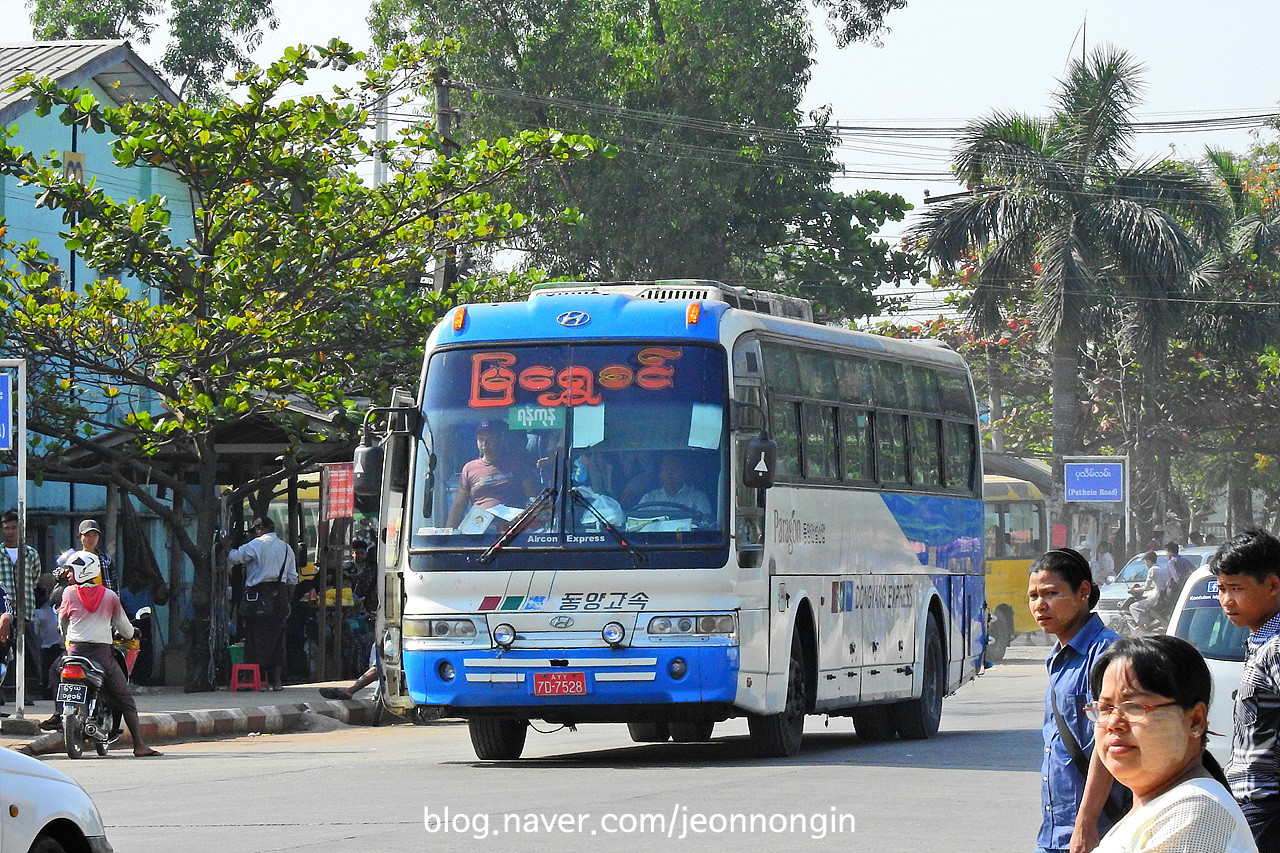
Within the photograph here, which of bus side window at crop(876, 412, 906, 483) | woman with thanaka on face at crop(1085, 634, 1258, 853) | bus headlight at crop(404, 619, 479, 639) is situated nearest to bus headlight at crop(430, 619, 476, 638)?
bus headlight at crop(404, 619, 479, 639)

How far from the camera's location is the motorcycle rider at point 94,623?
15.4 m

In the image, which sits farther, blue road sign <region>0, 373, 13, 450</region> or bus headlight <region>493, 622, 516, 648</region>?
blue road sign <region>0, 373, 13, 450</region>

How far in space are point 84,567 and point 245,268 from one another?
19.4 ft

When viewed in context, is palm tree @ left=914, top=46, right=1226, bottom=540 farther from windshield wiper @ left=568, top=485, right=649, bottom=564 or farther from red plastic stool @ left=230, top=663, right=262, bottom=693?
windshield wiper @ left=568, top=485, right=649, bottom=564

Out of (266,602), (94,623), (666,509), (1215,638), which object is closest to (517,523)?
(666,509)

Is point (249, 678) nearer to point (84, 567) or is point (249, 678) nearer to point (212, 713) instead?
point (212, 713)

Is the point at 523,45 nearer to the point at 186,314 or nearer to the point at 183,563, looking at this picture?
the point at 183,563

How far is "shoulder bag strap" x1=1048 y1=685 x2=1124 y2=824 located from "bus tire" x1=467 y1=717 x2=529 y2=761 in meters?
9.04

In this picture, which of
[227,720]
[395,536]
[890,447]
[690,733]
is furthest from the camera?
[227,720]

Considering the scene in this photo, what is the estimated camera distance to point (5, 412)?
17078 millimetres

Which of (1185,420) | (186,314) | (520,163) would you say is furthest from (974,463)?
(1185,420)

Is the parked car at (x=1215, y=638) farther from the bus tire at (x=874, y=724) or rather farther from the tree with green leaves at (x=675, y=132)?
the tree with green leaves at (x=675, y=132)

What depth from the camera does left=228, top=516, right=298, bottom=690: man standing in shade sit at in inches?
875

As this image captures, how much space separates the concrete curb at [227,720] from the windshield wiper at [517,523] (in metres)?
4.27
